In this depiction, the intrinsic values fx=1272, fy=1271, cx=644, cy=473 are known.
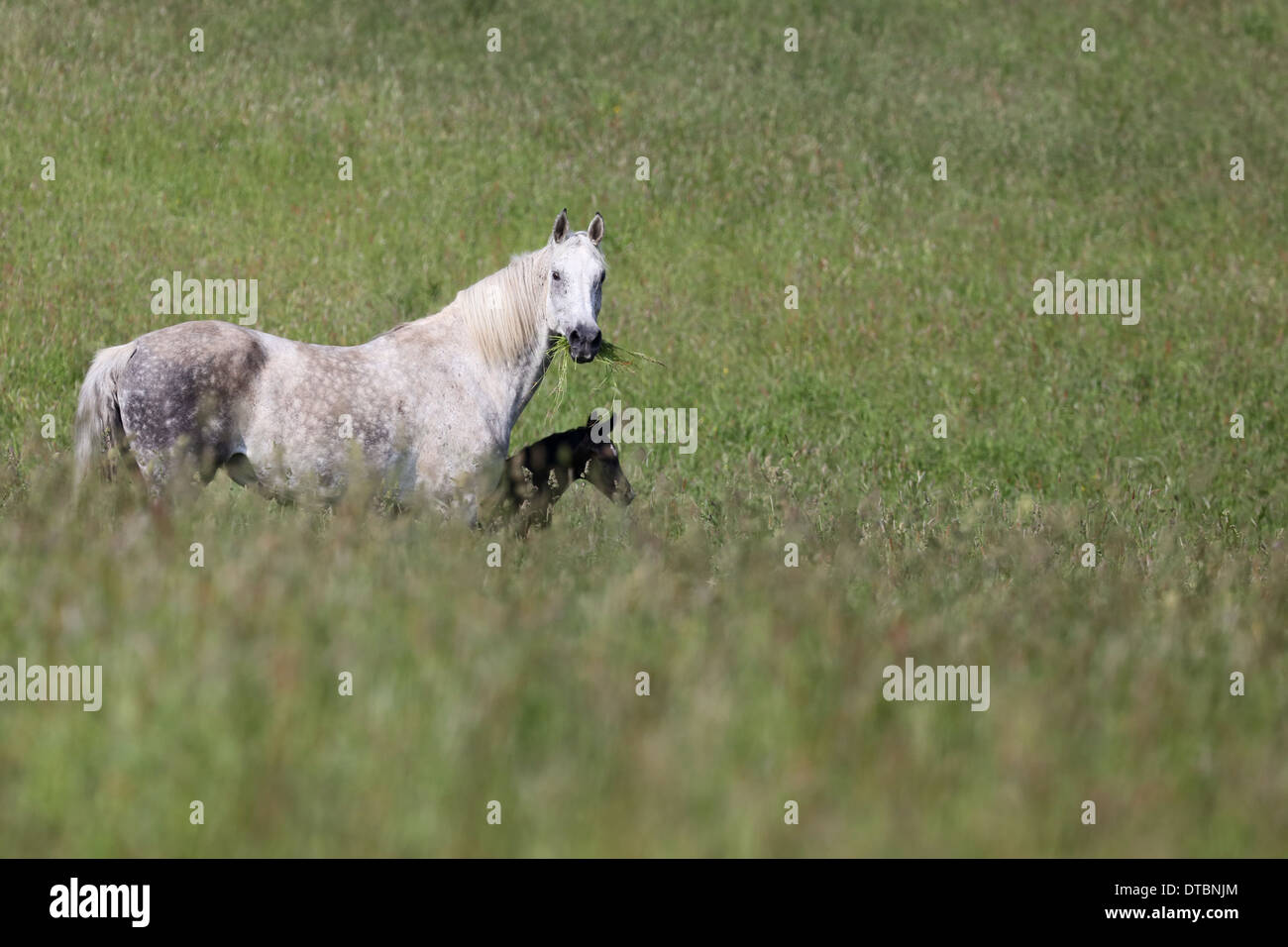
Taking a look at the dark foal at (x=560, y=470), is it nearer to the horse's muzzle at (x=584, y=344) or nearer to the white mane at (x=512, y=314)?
the white mane at (x=512, y=314)

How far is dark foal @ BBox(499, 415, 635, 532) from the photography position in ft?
30.2

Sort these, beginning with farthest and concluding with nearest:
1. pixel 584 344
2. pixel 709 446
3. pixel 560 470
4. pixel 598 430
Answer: pixel 709 446
pixel 598 430
pixel 560 470
pixel 584 344

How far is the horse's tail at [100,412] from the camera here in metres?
8.15

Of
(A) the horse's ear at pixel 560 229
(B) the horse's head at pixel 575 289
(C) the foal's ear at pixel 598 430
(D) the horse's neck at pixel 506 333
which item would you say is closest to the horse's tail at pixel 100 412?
(D) the horse's neck at pixel 506 333

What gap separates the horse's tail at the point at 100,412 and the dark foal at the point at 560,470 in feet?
8.45

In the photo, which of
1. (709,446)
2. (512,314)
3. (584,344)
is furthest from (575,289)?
(709,446)

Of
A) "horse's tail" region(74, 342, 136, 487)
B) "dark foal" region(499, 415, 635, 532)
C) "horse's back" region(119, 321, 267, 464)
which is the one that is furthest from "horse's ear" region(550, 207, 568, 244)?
"horse's tail" region(74, 342, 136, 487)

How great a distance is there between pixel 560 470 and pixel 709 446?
18.4ft

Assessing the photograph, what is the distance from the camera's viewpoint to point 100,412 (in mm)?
8211

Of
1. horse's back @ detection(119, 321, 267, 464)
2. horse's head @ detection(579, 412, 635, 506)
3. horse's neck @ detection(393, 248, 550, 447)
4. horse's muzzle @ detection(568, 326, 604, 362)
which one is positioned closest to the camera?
horse's back @ detection(119, 321, 267, 464)

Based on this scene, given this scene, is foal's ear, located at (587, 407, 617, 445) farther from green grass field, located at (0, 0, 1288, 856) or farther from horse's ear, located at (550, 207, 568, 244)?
horse's ear, located at (550, 207, 568, 244)

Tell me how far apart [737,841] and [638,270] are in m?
17.3

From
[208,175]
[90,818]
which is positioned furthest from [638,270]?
[90,818]

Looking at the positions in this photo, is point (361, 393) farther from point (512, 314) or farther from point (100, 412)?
point (100, 412)
